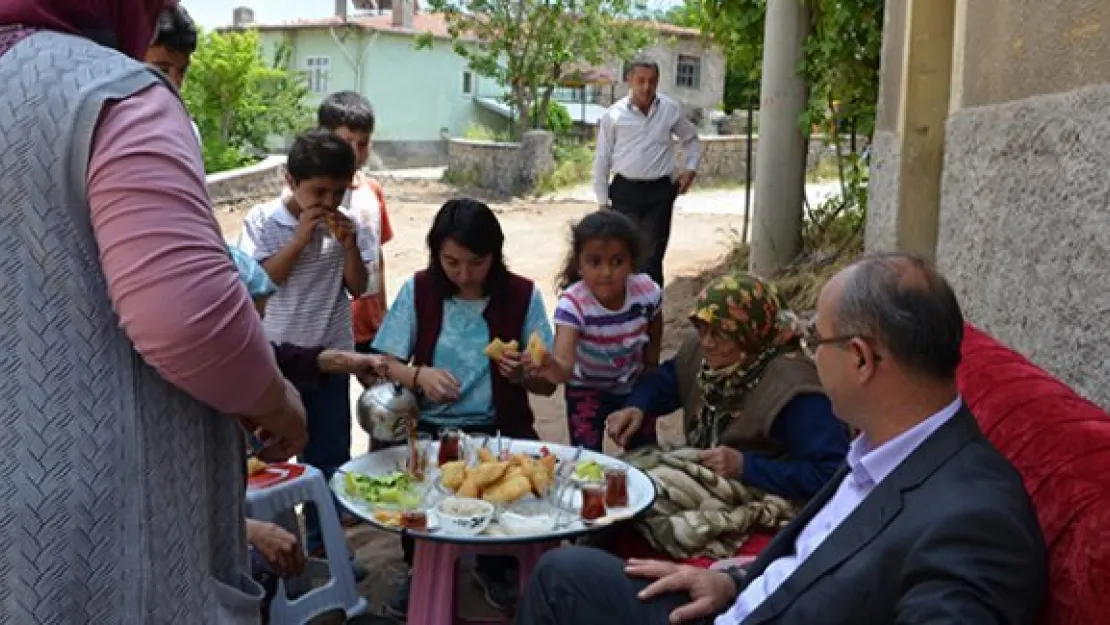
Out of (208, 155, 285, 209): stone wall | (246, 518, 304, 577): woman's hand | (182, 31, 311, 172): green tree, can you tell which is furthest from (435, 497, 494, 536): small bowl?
(182, 31, 311, 172): green tree

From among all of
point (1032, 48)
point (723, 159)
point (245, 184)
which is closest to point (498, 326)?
point (1032, 48)

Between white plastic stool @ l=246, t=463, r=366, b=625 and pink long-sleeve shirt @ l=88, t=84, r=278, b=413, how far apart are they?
6.34 ft

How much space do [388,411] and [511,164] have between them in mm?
17369

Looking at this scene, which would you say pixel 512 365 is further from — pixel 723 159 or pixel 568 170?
pixel 723 159

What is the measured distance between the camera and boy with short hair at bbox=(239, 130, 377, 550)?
4.08m

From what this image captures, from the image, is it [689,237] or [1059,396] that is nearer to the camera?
[1059,396]

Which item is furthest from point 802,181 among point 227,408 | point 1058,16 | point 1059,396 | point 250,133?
point 250,133

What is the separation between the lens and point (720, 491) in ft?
10.5

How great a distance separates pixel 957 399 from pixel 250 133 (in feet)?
72.2

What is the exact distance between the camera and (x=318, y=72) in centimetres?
3478

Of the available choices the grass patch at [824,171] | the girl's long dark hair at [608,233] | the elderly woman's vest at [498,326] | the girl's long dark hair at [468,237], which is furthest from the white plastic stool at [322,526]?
the grass patch at [824,171]

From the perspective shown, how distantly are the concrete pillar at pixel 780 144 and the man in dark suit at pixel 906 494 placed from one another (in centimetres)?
629

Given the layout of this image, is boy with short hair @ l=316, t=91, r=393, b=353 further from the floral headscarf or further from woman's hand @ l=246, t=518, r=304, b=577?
Answer: woman's hand @ l=246, t=518, r=304, b=577

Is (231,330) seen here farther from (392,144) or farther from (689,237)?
(392,144)
